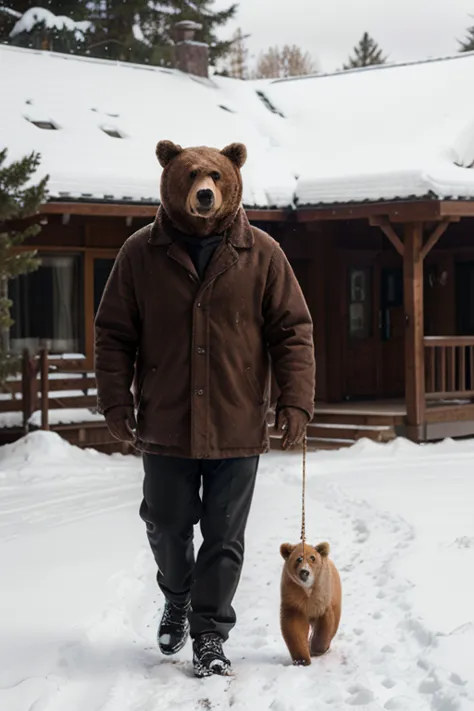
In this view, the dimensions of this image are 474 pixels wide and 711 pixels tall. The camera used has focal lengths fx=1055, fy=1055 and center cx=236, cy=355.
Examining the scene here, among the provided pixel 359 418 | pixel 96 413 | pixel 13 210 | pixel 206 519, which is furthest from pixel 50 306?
pixel 206 519

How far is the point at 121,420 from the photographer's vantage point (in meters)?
3.94

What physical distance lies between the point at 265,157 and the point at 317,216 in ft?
5.97

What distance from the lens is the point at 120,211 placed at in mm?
11273

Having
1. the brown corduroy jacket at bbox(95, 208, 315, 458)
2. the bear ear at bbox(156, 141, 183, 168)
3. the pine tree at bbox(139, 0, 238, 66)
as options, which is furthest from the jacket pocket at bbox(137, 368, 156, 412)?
the pine tree at bbox(139, 0, 238, 66)

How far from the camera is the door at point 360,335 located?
46.3 ft

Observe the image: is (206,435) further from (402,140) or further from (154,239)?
(402,140)

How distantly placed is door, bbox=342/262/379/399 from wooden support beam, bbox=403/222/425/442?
8.05 ft

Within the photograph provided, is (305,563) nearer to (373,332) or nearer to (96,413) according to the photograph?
(96,413)

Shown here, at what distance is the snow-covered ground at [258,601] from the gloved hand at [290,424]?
869 mm

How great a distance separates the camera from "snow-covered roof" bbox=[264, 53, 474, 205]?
37.8 ft

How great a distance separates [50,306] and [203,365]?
28.0 ft

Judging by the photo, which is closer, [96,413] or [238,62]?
[96,413]

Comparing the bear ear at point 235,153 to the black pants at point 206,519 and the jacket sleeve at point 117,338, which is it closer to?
the jacket sleeve at point 117,338

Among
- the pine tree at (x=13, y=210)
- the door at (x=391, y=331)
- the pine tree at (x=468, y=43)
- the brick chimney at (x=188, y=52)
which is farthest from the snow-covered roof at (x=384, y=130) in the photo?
the pine tree at (x=468, y=43)
